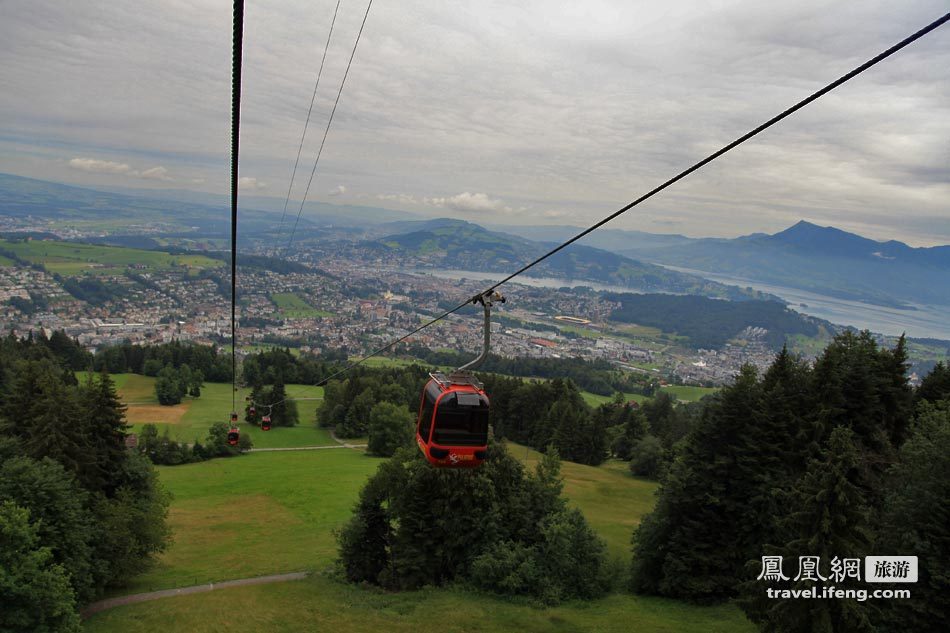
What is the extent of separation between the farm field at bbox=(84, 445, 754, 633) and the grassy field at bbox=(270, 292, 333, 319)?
373ft

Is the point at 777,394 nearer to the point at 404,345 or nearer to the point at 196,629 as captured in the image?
the point at 196,629

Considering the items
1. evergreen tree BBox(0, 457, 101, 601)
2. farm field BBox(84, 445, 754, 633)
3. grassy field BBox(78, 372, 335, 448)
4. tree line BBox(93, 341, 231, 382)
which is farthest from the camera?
tree line BBox(93, 341, 231, 382)

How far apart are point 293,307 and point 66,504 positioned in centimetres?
15490

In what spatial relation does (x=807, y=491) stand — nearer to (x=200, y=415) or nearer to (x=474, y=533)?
(x=474, y=533)

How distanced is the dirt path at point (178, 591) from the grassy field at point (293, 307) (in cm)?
13855

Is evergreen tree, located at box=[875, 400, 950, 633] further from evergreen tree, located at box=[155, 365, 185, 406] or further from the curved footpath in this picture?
evergreen tree, located at box=[155, 365, 185, 406]

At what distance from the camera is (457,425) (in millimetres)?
13188

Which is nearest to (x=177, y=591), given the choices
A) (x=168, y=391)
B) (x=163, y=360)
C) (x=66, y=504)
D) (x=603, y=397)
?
(x=66, y=504)

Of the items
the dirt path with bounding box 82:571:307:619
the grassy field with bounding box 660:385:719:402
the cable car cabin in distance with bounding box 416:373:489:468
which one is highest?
the cable car cabin in distance with bounding box 416:373:489:468

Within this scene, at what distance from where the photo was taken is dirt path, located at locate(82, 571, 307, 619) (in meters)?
23.7

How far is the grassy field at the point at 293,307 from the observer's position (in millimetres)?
163750

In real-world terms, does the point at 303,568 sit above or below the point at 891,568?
below

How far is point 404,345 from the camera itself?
480 ft

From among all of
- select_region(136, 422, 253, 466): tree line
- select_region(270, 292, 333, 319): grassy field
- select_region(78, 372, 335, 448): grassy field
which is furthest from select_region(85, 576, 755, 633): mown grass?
select_region(270, 292, 333, 319): grassy field
